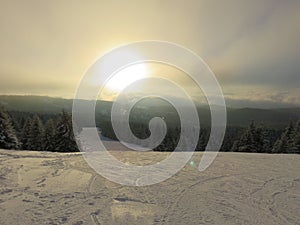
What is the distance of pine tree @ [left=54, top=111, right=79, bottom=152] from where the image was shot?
19.3m

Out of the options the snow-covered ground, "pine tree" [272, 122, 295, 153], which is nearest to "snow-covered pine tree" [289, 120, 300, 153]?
"pine tree" [272, 122, 295, 153]

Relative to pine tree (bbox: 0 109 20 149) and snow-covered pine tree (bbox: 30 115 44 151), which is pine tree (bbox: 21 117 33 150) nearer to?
snow-covered pine tree (bbox: 30 115 44 151)

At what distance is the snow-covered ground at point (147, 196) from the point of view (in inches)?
143

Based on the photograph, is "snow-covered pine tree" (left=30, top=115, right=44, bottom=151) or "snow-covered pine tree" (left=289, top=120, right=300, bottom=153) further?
"snow-covered pine tree" (left=30, top=115, right=44, bottom=151)

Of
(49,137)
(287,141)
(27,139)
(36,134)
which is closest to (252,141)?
(287,141)

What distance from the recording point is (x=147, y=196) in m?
4.49

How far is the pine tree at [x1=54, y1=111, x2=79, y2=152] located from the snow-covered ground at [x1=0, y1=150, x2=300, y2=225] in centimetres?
1273

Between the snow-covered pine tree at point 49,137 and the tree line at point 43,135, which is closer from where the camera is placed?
the tree line at point 43,135

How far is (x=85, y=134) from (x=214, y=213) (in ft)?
58.5

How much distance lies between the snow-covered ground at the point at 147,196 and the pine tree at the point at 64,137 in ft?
41.8

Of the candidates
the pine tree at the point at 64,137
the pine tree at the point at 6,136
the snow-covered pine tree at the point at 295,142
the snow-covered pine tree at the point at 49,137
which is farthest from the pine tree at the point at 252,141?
the pine tree at the point at 6,136

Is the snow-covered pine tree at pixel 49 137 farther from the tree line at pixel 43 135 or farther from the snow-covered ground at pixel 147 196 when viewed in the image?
the snow-covered ground at pixel 147 196

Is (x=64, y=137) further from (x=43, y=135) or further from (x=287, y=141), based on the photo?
(x=287, y=141)

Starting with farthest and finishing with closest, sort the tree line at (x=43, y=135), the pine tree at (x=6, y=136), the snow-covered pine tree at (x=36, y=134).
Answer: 1. the snow-covered pine tree at (x=36, y=134)
2. the tree line at (x=43, y=135)
3. the pine tree at (x=6, y=136)
